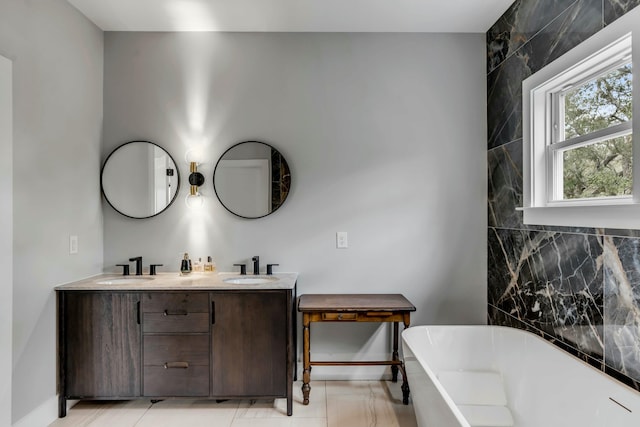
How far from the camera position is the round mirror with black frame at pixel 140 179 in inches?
110

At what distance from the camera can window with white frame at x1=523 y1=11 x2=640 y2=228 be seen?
1.65 m

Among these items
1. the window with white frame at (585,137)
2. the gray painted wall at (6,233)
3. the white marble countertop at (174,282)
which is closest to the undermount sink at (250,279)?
the white marble countertop at (174,282)

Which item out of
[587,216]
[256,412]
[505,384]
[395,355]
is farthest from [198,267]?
[587,216]

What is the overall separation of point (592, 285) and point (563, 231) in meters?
0.32

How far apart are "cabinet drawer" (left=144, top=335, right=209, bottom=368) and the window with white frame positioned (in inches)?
86.4

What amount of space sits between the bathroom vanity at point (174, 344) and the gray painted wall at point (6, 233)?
14.5 inches

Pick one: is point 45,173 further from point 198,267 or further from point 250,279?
point 250,279

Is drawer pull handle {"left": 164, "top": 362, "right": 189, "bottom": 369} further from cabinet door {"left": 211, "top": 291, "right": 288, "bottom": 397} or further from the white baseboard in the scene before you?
the white baseboard

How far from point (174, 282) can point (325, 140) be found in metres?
1.49

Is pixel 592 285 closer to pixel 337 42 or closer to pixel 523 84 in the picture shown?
pixel 523 84

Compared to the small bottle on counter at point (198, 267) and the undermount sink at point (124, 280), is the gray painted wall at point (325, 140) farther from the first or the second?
the undermount sink at point (124, 280)

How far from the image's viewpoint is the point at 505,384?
7.06 ft

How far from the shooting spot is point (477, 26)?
2.75m

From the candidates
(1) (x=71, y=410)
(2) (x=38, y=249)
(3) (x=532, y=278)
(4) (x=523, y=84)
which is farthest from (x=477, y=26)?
(1) (x=71, y=410)
